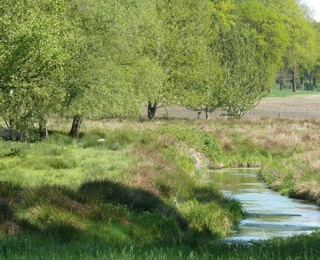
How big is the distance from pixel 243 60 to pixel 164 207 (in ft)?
149

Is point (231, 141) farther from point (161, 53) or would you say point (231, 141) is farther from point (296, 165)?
point (161, 53)

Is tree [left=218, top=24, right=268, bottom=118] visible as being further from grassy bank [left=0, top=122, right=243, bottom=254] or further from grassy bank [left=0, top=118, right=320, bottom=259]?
grassy bank [left=0, top=122, right=243, bottom=254]

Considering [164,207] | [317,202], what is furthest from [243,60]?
[164,207]

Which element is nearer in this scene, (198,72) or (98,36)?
(98,36)

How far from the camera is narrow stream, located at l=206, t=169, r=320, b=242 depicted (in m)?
21.9

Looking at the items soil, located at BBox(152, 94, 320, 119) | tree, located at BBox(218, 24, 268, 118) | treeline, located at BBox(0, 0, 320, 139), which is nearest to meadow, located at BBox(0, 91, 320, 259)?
treeline, located at BBox(0, 0, 320, 139)

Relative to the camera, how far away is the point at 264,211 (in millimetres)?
26484

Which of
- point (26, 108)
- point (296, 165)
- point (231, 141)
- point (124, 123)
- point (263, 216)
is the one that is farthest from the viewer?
point (124, 123)

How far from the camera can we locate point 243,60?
212 ft

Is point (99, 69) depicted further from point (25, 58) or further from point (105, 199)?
point (105, 199)

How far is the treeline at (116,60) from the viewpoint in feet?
85.7

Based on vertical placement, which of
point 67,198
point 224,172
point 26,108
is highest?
point 26,108

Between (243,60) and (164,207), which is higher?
(243,60)

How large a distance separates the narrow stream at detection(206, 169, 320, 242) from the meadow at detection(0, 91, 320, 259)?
650 mm
